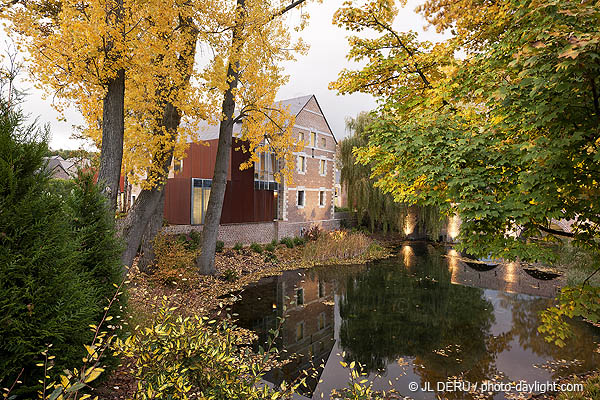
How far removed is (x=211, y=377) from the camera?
2.70m

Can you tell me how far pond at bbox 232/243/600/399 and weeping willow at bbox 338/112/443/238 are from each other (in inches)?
340

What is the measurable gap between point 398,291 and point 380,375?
5.83 meters

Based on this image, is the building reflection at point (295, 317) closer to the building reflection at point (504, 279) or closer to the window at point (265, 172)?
the building reflection at point (504, 279)

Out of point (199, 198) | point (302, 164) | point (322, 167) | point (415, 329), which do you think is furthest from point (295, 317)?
point (322, 167)

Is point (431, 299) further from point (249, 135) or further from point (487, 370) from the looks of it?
point (249, 135)

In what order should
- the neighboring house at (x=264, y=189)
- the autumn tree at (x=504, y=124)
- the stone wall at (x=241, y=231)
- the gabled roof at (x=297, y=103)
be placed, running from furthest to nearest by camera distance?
the gabled roof at (x=297, y=103), the neighboring house at (x=264, y=189), the stone wall at (x=241, y=231), the autumn tree at (x=504, y=124)

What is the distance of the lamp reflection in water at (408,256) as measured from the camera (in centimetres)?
1604

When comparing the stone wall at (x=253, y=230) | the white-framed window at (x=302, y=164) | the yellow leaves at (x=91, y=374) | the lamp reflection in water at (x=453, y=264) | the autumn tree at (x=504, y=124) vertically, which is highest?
the white-framed window at (x=302, y=164)

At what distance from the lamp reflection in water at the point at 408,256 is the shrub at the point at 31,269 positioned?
15067 millimetres

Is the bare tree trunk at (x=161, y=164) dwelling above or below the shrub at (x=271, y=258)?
above

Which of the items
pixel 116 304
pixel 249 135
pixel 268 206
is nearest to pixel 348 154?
pixel 268 206

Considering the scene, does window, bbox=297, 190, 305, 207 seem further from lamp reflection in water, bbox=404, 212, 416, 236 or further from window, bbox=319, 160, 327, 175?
lamp reflection in water, bbox=404, 212, 416, 236

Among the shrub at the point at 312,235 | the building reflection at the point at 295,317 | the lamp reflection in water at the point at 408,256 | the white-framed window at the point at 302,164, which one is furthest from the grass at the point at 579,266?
the white-framed window at the point at 302,164

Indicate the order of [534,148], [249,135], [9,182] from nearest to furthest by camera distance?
[9,182] < [534,148] < [249,135]
